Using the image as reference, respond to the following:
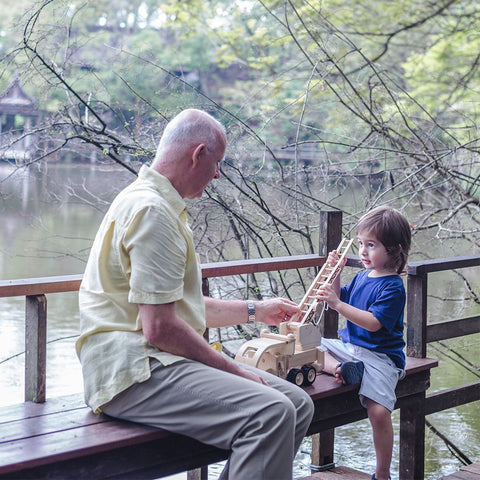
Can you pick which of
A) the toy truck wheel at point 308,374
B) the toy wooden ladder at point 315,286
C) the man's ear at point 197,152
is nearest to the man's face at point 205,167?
the man's ear at point 197,152

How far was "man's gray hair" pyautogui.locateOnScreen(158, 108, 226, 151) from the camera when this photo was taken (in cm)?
206

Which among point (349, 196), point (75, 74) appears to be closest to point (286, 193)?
point (349, 196)

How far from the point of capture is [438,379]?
6.23 m

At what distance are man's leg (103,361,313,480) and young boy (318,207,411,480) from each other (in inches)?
24.5

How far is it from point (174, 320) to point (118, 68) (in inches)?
132

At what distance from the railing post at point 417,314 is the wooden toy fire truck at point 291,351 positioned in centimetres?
56

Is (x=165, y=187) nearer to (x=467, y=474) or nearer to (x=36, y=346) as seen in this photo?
(x=36, y=346)

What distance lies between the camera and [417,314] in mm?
3033

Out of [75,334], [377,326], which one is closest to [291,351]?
[377,326]

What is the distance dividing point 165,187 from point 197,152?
0.13 meters

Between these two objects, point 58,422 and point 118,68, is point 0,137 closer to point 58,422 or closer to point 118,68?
point 118,68

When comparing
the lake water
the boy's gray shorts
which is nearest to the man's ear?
the boy's gray shorts

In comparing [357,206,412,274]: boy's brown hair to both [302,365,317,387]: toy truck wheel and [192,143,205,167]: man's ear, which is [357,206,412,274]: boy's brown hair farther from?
[192,143,205,167]: man's ear

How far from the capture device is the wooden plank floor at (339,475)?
3.06 m
